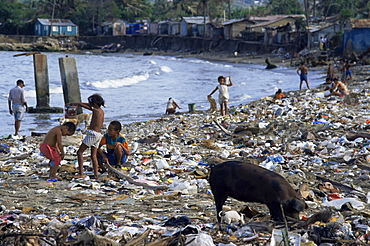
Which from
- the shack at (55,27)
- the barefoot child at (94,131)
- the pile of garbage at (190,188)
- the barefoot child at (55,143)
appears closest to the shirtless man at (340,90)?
the pile of garbage at (190,188)

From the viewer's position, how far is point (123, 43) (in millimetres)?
76125

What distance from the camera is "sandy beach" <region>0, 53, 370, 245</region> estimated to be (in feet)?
13.3

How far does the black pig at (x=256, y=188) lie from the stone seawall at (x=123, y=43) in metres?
51.5

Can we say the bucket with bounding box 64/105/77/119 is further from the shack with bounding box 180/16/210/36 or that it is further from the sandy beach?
the shack with bounding box 180/16/210/36

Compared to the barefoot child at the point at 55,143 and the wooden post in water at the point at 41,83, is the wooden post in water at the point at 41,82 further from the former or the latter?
the barefoot child at the point at 55,143

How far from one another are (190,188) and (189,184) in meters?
0.19

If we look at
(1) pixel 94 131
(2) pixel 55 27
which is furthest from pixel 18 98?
(2) pixel 55 27

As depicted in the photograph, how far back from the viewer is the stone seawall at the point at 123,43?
59.6 metres

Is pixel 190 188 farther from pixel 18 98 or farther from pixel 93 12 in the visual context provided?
pixel 93 12

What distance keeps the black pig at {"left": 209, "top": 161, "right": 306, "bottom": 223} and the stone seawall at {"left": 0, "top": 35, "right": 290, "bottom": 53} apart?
5154 cm

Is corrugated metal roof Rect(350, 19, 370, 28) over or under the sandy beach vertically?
over

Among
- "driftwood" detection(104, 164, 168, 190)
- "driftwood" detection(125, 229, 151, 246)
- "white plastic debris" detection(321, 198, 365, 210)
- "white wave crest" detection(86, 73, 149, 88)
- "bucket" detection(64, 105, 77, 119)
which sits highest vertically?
"driftwood" detection(125, 229, 151, 246)

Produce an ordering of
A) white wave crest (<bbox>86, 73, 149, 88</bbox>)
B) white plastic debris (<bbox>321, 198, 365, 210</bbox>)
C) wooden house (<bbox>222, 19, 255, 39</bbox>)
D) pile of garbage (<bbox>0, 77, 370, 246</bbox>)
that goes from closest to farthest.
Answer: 1. pile of garbage (<bbox>0, 77, 370, 246</bbox>)
2. white plastic debris (<bbox>321, 198, 365, 210</bbox>)
3. white wave crest (<bbox>86, 73, 149, 88</bbox>)
4. wooden house (<bbox>222, 19, 255, 39</bbox>)

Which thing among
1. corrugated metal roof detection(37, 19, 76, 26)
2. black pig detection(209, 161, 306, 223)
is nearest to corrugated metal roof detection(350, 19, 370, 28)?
black pig detection(209, 161, 306, 223)
